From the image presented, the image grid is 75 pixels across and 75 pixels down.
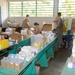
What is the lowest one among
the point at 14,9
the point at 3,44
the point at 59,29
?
the point at 3,44

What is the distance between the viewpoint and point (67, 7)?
914 centimetres

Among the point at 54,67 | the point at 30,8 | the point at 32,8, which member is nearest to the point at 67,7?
the point at 32,8

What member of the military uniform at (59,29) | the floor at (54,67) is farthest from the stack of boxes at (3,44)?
the military uniform at (59,29)

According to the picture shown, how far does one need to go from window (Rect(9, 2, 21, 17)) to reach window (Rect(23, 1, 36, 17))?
417 mm

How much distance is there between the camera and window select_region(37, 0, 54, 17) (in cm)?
953

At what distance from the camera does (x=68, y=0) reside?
29.7 ft

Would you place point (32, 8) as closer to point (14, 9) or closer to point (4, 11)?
point (14, 9)

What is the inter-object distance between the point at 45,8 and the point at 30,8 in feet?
3.26

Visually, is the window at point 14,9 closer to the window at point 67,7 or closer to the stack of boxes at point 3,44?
the window at point 67,7

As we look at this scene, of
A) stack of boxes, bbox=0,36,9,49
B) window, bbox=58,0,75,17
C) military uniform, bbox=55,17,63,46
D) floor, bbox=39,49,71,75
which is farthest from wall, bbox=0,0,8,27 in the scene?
stack of boxes, bbox=0,36,9,49

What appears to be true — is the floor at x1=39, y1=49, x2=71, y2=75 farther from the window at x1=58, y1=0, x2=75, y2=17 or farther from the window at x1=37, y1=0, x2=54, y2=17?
the window at x1=37, y1=0, x2=54, y2=17

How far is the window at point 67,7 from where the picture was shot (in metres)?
9.02

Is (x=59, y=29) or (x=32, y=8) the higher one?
(x=32, y=8)

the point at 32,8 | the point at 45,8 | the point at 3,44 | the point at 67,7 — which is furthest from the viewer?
the point at 32,8
